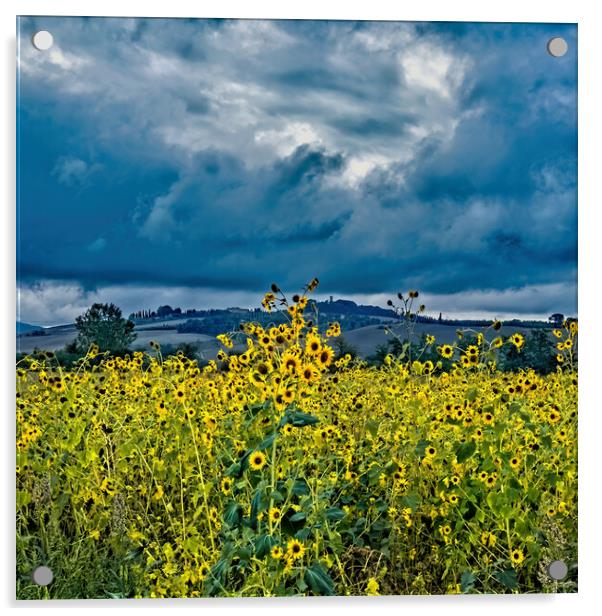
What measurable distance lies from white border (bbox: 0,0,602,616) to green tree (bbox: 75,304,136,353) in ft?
1.16

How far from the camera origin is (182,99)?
4.14 m

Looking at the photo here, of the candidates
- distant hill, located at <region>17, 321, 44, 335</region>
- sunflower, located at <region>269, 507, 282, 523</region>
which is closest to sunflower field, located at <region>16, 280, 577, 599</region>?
sunflower, located at <region>269, 507, 282, 523</region>

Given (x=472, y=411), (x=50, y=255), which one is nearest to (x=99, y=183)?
(x=50, y=255)

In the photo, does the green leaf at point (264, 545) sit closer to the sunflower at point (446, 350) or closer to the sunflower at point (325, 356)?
the sunflower at point (325, 356)

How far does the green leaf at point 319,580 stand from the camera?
3980 mm

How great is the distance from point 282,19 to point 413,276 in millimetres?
1494

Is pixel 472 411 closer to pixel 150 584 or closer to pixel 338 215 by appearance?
pixel 338 215

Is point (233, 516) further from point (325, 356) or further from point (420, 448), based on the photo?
point (420, 448)

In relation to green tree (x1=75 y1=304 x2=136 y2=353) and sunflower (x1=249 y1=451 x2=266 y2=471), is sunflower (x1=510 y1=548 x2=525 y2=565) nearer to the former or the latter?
sunflower (x1=249 y1=451 x2=266 y2=471)

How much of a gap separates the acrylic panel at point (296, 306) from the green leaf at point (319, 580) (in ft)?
0.04
